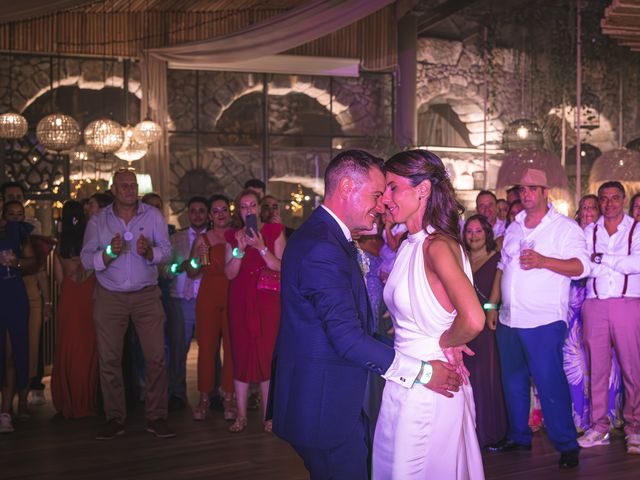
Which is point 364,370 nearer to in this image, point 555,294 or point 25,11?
point 555,294

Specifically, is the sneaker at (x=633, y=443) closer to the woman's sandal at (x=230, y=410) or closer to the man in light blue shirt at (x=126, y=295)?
the woman's sandal at (x=230, y=410)

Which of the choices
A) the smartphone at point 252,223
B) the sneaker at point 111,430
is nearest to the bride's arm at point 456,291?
the smartphone at point 252,223

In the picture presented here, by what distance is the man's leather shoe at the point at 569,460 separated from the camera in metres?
4.93

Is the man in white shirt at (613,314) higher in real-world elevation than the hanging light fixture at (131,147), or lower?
lower

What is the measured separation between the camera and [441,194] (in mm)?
2828

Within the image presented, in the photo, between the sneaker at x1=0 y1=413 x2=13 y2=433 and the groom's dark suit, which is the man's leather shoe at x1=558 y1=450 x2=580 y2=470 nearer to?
the groom's dark suit

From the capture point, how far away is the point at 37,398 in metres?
6.93

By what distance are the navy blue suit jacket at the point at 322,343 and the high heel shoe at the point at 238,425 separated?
3221 mm

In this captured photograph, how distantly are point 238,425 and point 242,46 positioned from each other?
4.86 m

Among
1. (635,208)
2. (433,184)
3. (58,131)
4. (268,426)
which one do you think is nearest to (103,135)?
(58,131)

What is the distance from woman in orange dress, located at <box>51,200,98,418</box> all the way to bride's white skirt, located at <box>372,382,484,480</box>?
13.4 ft

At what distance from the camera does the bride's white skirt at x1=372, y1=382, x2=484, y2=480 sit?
2.72m

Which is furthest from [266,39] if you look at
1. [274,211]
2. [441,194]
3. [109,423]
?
[441,194]

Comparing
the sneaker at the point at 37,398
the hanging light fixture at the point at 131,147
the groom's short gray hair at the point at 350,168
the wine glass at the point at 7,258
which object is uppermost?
the hanging light fixture at the point at 131,147
